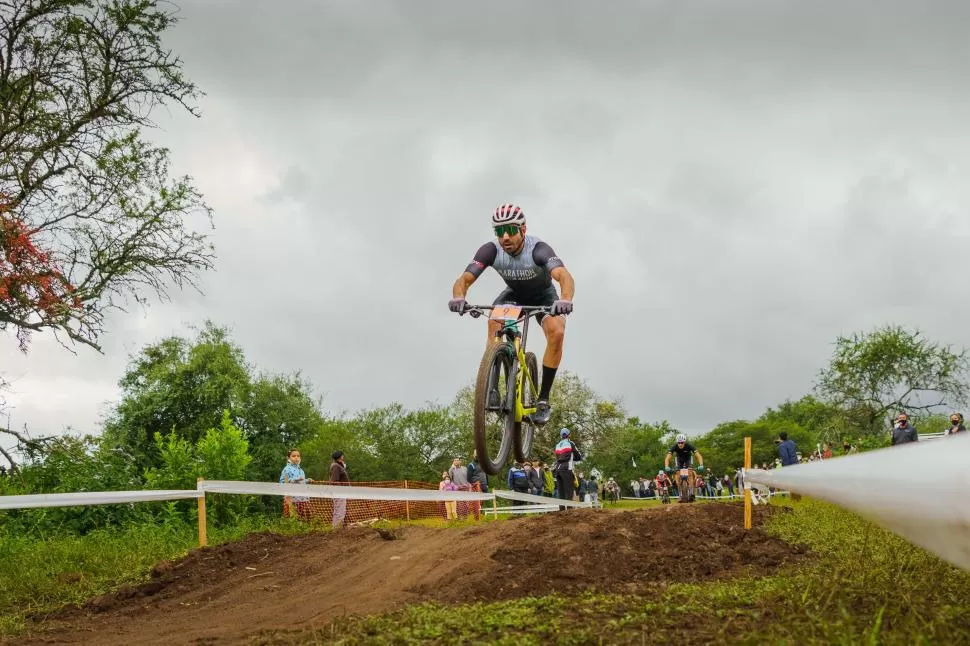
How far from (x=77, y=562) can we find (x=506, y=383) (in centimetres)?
623

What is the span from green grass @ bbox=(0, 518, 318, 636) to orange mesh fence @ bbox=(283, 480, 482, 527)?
2.16 metres

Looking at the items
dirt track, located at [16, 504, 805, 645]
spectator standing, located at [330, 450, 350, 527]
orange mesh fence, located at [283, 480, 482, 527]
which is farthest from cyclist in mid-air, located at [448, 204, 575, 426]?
spectator standing, located at [330, 450, 350, 527]

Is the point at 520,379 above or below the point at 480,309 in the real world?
below

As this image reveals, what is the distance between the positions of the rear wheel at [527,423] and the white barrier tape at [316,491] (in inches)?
109

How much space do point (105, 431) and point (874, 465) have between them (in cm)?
5053

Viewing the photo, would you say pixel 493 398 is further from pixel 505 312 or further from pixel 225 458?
pixel 225 458

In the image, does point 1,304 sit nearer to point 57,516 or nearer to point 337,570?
point 57,516

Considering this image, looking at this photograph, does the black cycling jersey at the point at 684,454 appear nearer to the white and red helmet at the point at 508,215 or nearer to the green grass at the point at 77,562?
the green grass at the point at 77,562

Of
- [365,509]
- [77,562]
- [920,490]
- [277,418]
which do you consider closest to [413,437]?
[277,418]

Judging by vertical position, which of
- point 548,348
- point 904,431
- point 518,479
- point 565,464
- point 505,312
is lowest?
point 518,479

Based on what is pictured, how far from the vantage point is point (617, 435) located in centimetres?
7319

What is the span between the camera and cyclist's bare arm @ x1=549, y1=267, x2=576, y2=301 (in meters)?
9.62

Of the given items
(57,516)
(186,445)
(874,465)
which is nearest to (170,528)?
(57,516)

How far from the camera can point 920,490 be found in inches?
98.1
